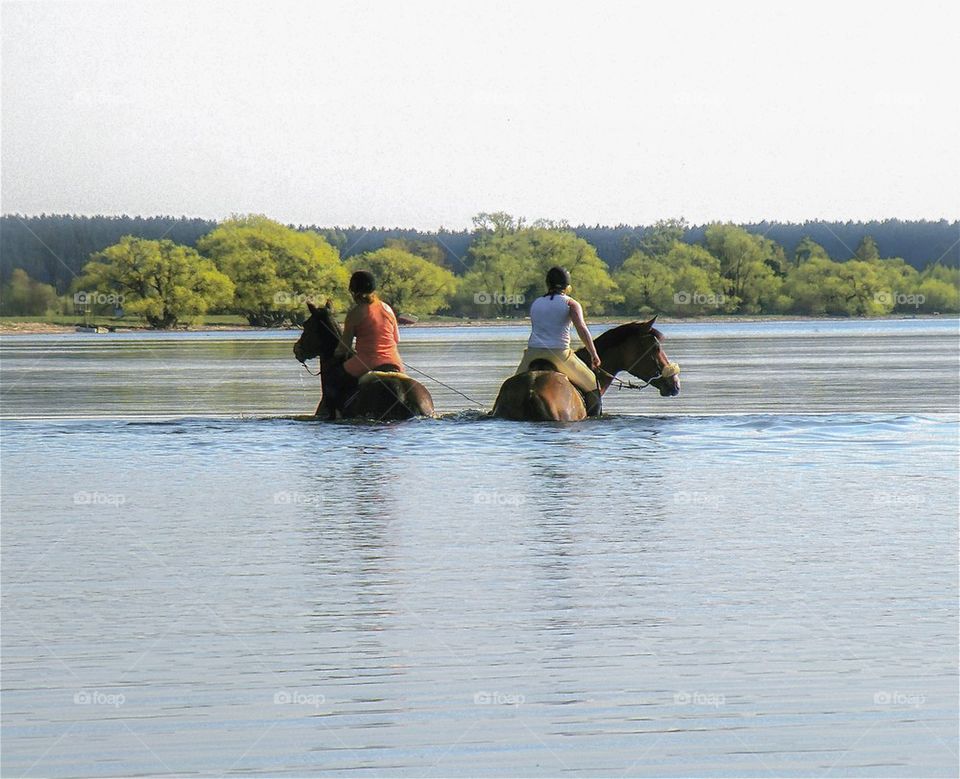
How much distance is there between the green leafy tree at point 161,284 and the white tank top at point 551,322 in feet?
434

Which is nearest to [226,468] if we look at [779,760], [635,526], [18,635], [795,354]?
[635,526]

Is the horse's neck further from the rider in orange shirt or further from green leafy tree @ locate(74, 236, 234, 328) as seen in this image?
green leafy tree @ locate(74, 236, 234, 328)

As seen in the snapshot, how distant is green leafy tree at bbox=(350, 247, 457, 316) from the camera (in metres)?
176

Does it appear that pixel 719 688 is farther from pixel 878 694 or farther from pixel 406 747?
pixel 406 747

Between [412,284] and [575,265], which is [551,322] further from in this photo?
[575,265]

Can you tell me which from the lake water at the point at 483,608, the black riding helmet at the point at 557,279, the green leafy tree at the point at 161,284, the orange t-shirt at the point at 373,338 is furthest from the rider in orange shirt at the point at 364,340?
the green leafy tree at the point at 161,284

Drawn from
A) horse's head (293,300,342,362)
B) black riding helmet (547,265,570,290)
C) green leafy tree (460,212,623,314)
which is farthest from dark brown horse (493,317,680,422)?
green leafy tree (460,212,623,314)

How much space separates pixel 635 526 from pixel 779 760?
234 inches

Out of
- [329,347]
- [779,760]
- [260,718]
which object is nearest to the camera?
[779,760]

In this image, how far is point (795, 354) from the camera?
5994cm

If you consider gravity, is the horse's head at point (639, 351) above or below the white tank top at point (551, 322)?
below

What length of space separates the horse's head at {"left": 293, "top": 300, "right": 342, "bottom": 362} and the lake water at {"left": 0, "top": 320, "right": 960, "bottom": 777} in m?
2.66

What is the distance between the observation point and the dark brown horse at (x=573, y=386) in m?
20.0

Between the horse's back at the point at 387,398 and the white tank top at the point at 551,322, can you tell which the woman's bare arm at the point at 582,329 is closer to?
the white tank top at the point at 551,322
